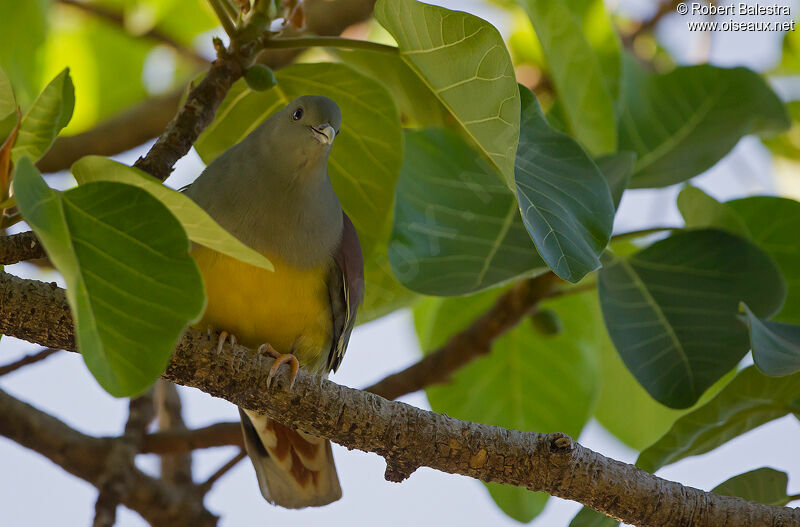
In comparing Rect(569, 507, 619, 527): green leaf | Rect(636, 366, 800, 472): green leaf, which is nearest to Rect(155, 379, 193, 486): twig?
Rect(569, 507, 619, 527): green leaf

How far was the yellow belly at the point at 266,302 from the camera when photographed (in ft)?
6.18

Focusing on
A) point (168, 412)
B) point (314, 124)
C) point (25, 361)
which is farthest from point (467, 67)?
point (168, 412)

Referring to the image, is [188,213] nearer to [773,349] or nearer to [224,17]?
[224,17]

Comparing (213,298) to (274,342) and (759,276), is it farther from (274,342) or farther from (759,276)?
(759,276)

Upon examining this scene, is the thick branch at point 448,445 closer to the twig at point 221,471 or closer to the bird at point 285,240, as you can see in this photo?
the bird at point 285,240

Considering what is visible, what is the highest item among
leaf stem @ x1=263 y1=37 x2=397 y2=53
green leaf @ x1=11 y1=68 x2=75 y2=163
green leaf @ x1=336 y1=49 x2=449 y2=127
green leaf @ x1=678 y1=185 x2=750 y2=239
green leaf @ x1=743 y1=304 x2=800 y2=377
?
green leaf @ x1=336 y1=49 x2=449 y2=127

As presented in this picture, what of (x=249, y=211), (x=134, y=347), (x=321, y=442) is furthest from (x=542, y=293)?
(x=134, y=347)

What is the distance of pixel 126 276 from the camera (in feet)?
3.93

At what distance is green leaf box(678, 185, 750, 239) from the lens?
2.08 metres

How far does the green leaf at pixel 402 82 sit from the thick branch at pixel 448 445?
0.84 meters

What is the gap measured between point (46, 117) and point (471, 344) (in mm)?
1351

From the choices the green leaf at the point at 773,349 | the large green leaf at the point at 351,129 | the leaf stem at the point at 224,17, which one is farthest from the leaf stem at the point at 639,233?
the leaf stem at the point at 224,17

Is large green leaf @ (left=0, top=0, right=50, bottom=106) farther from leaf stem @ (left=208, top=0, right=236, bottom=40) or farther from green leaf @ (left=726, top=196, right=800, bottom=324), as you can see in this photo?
green leaf @ (left=726, top=196, right=800, bottom=324)

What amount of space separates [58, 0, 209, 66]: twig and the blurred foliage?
0.46 m
